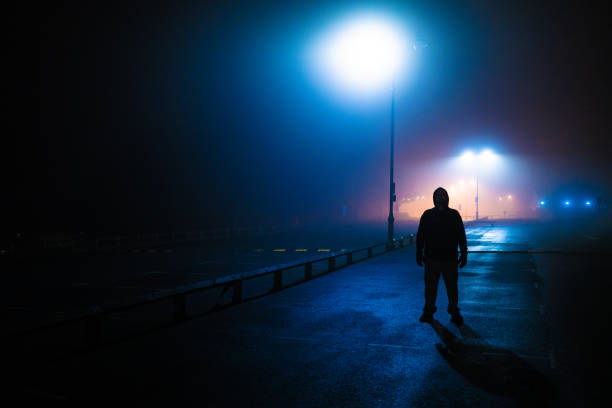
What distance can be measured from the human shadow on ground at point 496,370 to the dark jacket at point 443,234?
1.31 metres

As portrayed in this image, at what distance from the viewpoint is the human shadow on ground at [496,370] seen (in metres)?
4.80

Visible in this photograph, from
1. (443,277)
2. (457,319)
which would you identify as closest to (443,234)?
(443,277)

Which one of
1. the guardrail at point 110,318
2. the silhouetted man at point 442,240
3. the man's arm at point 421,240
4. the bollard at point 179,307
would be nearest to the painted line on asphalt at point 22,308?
the guardrail at point 110,318

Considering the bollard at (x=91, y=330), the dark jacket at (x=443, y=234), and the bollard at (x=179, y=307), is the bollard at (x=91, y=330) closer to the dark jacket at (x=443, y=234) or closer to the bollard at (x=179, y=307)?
the bollard at (x=179, y=307)

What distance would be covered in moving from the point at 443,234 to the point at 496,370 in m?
2.44

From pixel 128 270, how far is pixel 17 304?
23.1ft

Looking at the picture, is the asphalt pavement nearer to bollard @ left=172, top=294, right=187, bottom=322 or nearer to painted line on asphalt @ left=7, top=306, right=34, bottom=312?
bollard @ left=172, top=294, right=187, bottom=322

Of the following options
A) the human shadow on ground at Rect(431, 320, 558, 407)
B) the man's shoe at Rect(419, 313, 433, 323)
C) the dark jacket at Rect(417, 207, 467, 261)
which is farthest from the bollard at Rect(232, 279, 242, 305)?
the human shadow on ground at Rect(431, 320, 558, 407)

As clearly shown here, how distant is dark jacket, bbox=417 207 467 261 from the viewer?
24.5ft

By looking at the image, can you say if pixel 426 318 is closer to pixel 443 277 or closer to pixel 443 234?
pixel 443 277

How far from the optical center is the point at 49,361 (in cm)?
623

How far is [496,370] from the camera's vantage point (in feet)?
18.3

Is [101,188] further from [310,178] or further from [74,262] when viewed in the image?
[310,178]

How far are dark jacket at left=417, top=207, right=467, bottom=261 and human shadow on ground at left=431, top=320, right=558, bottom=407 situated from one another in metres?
1.31
